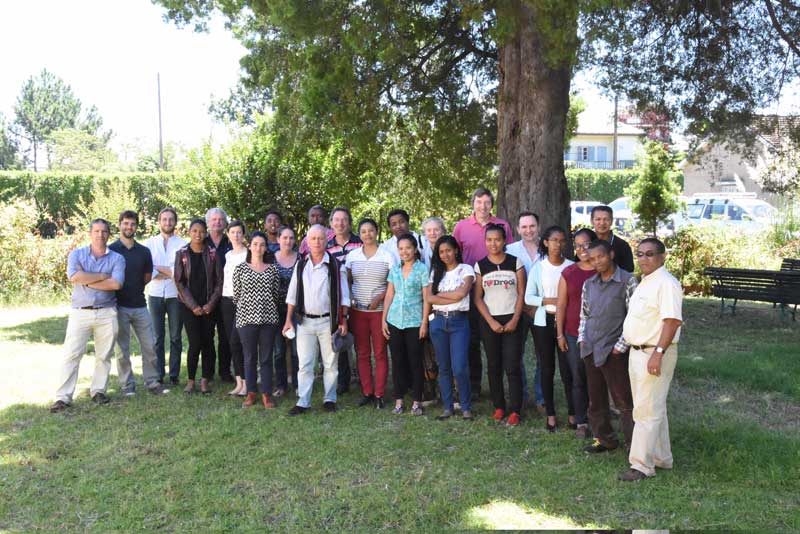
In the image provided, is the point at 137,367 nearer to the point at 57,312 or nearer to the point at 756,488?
the point at 57,312

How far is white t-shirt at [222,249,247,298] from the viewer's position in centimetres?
795

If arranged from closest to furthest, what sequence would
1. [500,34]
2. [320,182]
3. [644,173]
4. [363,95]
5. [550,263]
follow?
[550,263], [500,34], [363,95], [320,182], [644,173]

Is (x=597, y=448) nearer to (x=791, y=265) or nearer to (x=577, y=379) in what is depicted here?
(x=577, y=379)

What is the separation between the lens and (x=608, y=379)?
5914mm

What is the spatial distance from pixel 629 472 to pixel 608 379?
2.43 ft

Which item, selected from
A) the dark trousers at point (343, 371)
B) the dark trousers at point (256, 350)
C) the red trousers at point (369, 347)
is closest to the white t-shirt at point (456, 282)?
the red trousers at point (369, 347)

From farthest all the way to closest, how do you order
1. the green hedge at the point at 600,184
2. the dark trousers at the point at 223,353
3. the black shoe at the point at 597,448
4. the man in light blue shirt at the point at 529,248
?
the green hedge at the point at 600,184 → the dark trousers at the point at 223,353 → the man in light blue shirt at the point at 529,248 → the black shoe at the point at 597,448

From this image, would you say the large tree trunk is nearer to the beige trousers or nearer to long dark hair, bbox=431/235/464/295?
long dark hair, bbox=431/235/464/295

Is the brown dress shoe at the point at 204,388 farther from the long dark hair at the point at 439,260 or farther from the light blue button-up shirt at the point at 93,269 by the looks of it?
the long dark hair at the point at 439,260

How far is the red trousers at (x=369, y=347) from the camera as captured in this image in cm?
759

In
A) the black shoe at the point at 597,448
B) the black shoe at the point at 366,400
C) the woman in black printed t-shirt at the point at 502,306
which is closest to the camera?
the black shoe at the point at 597,448

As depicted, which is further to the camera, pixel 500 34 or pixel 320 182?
pixel 320 182

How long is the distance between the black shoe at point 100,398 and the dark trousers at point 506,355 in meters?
3.93

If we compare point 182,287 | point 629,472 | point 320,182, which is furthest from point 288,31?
point 629,472
